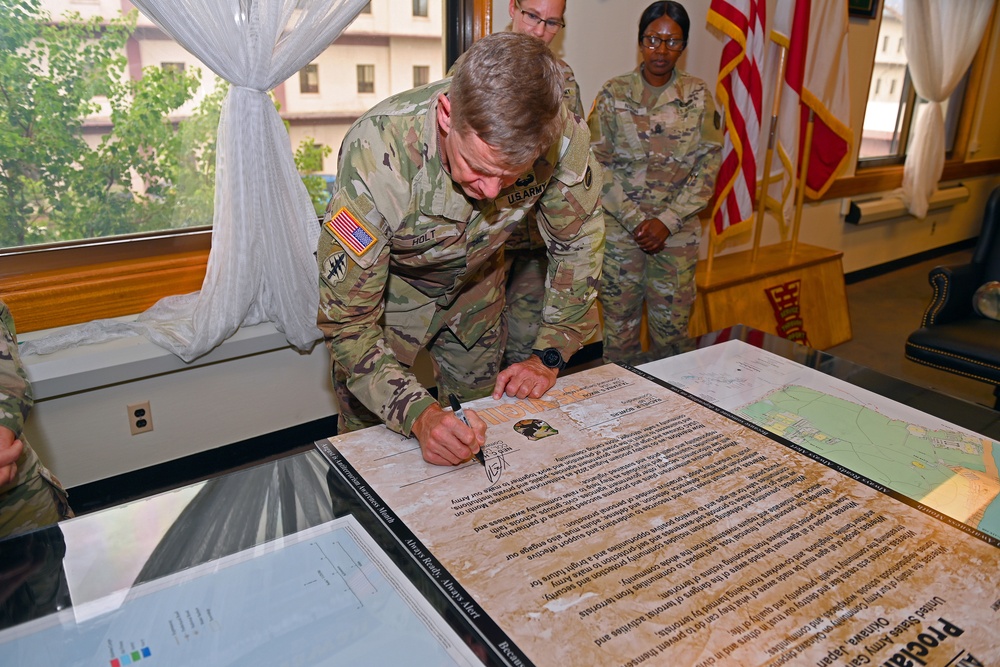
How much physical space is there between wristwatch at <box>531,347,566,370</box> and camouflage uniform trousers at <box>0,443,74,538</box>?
0.99 m

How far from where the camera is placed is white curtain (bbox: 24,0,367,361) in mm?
1956

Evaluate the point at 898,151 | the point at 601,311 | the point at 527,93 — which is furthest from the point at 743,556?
the point at 898,151

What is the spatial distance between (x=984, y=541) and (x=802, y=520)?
0.83ft

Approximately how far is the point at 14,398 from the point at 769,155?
3112 millimetres

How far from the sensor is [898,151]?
4855 millimetres

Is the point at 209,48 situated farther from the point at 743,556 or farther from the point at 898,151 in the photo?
the point at 898,151

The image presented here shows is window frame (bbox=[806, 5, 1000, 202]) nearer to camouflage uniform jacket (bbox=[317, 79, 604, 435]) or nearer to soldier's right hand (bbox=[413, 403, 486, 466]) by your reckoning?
camouflage uniform jacket (bbox=[317, 79, 604, 435])

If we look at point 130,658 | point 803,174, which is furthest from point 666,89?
point 130,658

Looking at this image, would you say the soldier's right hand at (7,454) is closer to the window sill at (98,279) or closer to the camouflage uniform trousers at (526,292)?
the window sill at (98,279)

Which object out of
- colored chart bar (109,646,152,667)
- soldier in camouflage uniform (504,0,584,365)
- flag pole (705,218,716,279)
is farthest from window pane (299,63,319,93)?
colored chart bar (109,646,152,667)

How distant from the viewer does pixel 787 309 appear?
11.3ft

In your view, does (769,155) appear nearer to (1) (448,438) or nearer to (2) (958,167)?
(1) (448,438)

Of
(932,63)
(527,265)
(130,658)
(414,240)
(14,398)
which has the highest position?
(932,63)

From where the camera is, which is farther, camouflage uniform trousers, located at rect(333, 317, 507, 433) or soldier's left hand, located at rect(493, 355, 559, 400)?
camouflage uniform trousers, located at rect(333, 317, 507, 433)
